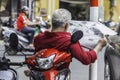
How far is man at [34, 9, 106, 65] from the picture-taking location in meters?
4.83

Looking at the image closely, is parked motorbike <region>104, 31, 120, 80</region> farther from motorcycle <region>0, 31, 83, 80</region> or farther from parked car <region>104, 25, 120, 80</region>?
motorcycle <region>0, 31, 83, 80</region>

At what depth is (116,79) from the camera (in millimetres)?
7883

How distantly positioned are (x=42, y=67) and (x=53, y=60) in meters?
0.12

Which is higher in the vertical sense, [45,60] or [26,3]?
[45,60]

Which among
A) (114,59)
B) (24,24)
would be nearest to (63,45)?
(114,59)

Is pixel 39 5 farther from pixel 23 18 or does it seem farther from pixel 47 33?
pixel 47 33

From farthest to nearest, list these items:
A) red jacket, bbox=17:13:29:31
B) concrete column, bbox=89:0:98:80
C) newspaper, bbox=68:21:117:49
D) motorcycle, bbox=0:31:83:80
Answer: red jacket, bbox=17:13:29:31
concrete column, bbox=89:0:98:80
newspaper, bbox=68:21:117:49
motorcycle, bbox=0:31:83:80

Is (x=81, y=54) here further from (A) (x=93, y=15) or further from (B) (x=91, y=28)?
(B) (x=91, y=28)

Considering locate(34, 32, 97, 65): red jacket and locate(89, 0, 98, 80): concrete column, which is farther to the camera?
locate(89, 0, 98, 80): concrete column

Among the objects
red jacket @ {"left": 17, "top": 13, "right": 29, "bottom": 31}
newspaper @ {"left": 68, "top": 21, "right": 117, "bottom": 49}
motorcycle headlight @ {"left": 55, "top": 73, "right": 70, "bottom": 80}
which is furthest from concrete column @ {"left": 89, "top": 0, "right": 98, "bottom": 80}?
red jacket @ {"left": 17, "top": 13, "right": 29, "bottom": 31}

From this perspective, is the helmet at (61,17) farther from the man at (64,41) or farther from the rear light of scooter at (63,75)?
the rear light of scooter at (63,75)

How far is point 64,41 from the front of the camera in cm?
490

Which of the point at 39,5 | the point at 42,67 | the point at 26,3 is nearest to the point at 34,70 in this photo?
the point at 42,67

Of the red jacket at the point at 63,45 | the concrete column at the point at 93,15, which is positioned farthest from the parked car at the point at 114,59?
the red jacket at the point at 63,45
